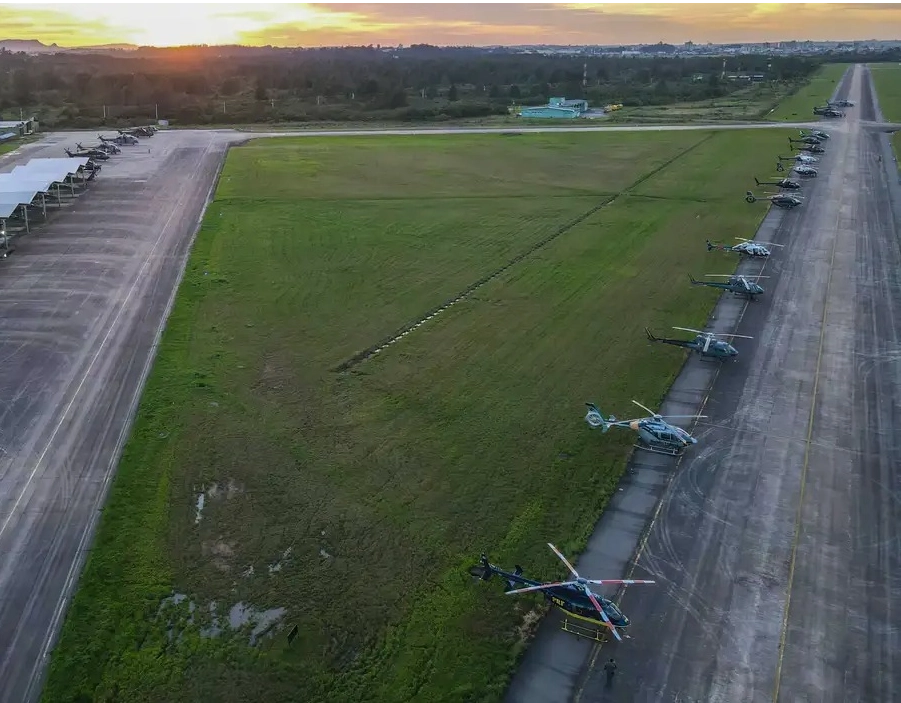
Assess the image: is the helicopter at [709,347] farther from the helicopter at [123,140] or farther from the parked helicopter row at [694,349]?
the helicopter at [123,140]

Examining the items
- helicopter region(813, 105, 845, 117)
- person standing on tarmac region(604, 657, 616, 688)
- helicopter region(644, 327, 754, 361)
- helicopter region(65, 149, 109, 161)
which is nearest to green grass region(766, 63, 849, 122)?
helicopter region(813, 105, 845, 117)

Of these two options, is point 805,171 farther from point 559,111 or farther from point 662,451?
point 662,451

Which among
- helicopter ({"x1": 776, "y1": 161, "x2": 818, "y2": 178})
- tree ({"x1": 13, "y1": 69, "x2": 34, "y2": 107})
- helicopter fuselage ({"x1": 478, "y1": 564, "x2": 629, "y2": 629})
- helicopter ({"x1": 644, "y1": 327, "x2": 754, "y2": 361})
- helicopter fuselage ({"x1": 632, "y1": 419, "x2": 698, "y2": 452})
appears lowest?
helicopter fuselage ({"x1": 478, "y1": 564, "x2": 629, "y2": 629})

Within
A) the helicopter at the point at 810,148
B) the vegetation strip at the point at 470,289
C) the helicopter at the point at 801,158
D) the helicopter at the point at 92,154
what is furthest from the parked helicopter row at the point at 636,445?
the helicopter at the point at 92,154

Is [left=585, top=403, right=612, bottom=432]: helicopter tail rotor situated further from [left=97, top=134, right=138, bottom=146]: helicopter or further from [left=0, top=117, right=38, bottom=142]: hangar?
[left=0, top=117, right=38, bottom=142]: hangar

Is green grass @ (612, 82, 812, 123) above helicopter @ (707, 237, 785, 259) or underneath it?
above

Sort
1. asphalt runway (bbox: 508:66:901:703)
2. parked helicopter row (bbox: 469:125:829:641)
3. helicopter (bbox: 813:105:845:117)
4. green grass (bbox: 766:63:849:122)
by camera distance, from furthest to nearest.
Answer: green grass (bbox: 766:63:849:122) → helicopter (bbox: 813:105:845:117) → parked helicopter row (bbox: 469:125:829:641) → asphalt runway (bbox: 508:66:901:703)
